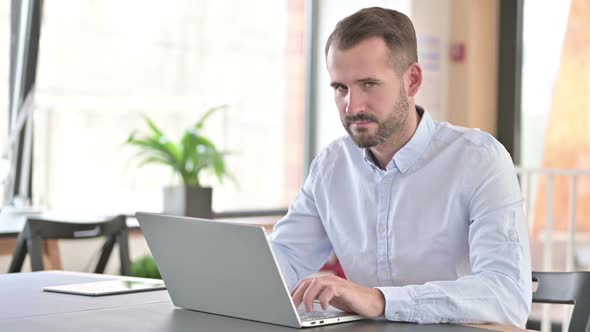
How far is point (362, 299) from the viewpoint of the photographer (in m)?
1.69

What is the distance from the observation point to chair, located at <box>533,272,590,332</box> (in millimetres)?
1947

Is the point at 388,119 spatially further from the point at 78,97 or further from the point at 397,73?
the point at 78,97

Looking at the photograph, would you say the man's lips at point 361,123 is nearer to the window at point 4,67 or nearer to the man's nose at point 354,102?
the man's nose at point 354,102

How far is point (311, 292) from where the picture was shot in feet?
5.48

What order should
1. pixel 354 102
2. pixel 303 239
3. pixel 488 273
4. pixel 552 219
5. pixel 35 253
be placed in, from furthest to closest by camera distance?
pixel 552 219, pixel 35 253, pixel 303 239, pixel 354 102, pixel 488 273

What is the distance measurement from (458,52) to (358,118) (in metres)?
3.76

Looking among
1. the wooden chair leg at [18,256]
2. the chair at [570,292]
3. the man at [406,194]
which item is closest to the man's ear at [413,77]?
the man at [406,194]

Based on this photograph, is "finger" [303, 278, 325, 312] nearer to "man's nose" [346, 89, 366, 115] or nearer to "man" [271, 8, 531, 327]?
"man" [271, 8, 531, 327]

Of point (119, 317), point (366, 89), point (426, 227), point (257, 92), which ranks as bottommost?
point (119, 317)

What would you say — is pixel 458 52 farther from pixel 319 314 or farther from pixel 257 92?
pixel 319 314

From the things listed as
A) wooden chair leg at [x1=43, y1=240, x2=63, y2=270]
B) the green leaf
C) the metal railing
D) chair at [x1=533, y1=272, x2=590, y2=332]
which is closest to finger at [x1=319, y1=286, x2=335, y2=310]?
chair at [x1=533, y1=272, x2=590, y2=332]

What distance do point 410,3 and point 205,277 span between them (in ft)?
12.9

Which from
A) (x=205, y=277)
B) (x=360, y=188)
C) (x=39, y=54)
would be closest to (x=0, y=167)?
(x=39, y=54)

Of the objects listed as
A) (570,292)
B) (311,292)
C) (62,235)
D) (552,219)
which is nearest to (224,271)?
(311,292)
